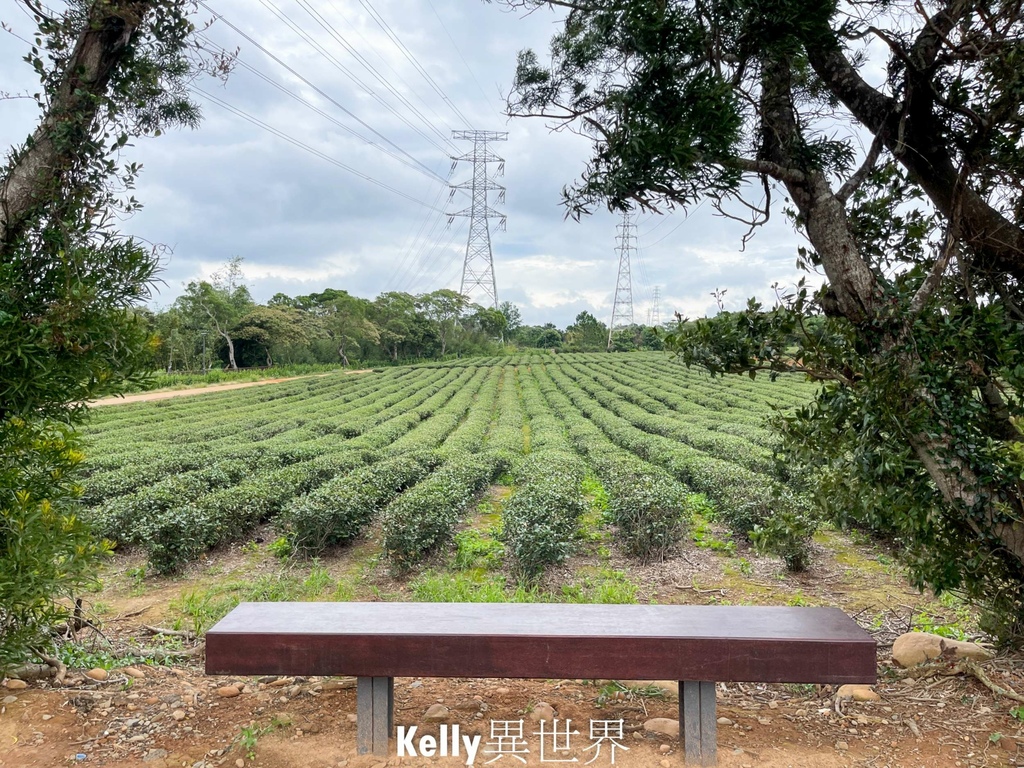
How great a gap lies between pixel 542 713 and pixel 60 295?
9.16 ft

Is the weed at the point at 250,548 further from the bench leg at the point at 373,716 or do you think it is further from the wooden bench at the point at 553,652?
the bench leg at the point at 373,716

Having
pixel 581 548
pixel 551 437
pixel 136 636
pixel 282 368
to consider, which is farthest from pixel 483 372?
pixel 136 636

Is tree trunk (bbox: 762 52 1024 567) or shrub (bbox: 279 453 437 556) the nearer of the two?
tree trunk (bbox: 762 52 1024 567)

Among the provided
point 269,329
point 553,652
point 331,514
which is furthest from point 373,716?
point 269,329

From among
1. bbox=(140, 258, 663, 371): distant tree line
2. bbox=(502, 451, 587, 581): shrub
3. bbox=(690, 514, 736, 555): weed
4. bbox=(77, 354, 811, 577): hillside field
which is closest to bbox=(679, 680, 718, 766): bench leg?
bbox=(77, 354, 811, 577): hillside field

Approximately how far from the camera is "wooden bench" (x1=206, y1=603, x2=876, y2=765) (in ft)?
7.66

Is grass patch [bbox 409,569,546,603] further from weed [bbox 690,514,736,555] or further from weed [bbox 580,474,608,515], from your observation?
weed [bbox 580,474,608,515]

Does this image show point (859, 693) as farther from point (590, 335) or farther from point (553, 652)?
point (590, 335)

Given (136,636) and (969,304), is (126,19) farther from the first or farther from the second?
(969,304)

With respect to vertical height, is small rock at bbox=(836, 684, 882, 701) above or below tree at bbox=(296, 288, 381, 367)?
below

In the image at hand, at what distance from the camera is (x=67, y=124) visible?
9.24 feet

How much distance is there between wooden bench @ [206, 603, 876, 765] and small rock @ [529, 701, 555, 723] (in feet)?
1.46

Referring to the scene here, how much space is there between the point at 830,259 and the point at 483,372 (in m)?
36.3

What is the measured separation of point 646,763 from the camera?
2.39 m
